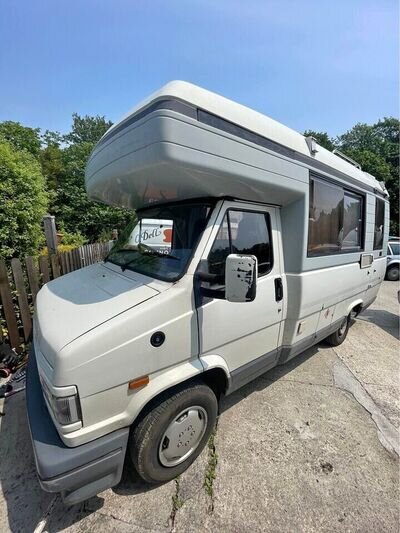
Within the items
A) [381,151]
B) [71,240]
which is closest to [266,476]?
[71,240]

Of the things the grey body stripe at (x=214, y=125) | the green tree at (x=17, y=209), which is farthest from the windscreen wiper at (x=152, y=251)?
the green tree at (x=17, y=209)

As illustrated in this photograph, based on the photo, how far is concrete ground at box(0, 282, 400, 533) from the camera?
1876 millimetres

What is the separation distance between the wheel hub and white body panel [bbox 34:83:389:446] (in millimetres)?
382

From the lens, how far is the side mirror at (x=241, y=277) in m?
1.68

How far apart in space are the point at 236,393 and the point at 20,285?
343 centimetres

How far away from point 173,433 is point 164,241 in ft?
5.07

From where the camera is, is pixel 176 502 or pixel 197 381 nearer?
pixel 176 502

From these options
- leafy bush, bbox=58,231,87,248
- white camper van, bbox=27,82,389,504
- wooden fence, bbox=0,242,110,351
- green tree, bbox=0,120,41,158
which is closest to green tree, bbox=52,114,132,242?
leafy bush, bbox=58,231,87,248

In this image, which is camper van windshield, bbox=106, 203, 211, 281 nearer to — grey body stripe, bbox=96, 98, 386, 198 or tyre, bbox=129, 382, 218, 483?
grey body stripe, bbox=96, 98, 386, 198

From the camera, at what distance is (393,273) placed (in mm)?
10898

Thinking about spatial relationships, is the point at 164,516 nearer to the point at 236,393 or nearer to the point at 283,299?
the point at 236,393

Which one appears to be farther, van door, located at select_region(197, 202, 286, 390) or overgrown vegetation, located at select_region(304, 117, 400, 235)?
overgrown vegetation, located at select_region(304, 117, 400, 235)

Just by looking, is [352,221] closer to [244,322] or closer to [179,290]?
[244,322]

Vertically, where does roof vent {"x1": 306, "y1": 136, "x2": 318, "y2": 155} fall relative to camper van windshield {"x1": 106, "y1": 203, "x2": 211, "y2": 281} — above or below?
above
